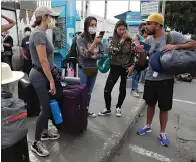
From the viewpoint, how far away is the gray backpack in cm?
167

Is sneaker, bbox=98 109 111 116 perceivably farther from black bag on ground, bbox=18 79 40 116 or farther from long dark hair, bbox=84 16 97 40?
long dark hair, bbox=84 16 97 40

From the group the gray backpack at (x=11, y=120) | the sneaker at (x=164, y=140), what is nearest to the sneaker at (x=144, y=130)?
the sneaker at (x=164, y=140)

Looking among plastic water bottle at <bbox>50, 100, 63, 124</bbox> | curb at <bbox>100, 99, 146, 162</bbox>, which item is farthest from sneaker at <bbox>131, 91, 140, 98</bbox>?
plastic water bottle at <bbox>50, 100, 63, 124</bbox>

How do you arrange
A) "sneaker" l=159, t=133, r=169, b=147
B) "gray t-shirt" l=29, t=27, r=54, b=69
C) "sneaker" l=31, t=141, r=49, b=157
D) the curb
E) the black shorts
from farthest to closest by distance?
1. "sneaker" l=159, t=133, r=169, b=147
2. the black shorts
3. the curb
4. "sneaker" l=31, t=141, r=49, b=157
5. "gray t-shirt" l=29, t=27, r=54, b=69

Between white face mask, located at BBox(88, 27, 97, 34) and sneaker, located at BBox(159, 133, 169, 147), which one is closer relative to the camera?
sneaker, located at BBox(159, 133, 169, 147)

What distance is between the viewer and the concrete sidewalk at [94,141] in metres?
2.67

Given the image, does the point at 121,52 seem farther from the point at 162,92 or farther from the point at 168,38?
the point at 162,92

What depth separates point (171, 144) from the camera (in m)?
3.42

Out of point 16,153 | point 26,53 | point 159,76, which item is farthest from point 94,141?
point 26,53

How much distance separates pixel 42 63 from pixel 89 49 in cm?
113

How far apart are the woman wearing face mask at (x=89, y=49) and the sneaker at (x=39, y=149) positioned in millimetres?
1403

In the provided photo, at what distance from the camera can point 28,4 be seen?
8.20 meters

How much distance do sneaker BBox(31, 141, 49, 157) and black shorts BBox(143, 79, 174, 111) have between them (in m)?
1.66

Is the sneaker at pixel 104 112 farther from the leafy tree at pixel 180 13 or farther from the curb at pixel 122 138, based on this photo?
the leafy tree at pixel 180 13
